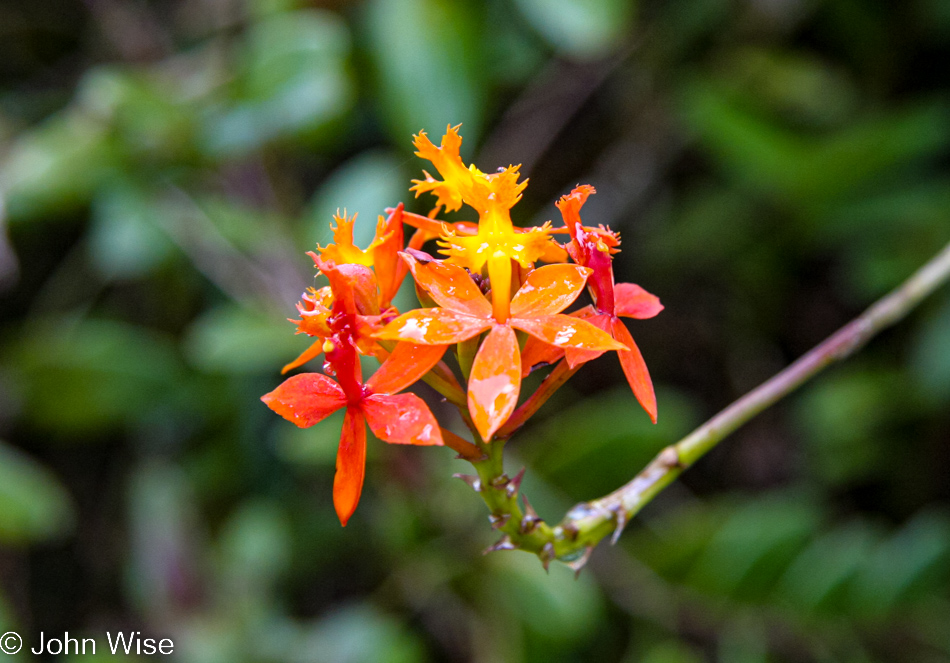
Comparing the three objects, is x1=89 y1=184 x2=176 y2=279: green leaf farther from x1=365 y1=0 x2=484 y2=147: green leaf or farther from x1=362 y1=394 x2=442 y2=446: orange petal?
x1=362 y1=394 x2=442 y2=446: orange petal

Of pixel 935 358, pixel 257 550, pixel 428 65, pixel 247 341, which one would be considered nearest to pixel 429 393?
pixel 247 341

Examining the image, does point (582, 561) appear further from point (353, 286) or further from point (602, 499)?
point (353, 286)

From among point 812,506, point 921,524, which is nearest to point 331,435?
point 812,506

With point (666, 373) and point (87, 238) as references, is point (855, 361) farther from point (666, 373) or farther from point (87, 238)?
point (87, 238)

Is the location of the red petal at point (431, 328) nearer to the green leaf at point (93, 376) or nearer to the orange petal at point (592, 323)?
the orange petal at point (592, 323)

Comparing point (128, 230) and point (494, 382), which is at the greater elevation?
point (128, 230)

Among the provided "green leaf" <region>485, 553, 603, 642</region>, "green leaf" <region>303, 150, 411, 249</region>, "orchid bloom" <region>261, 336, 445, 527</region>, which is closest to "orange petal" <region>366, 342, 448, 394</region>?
"orchid bloom" <region>261, 336, 445, 527</region>

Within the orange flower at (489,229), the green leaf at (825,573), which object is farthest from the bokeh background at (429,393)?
the orange flower at (489,229)
